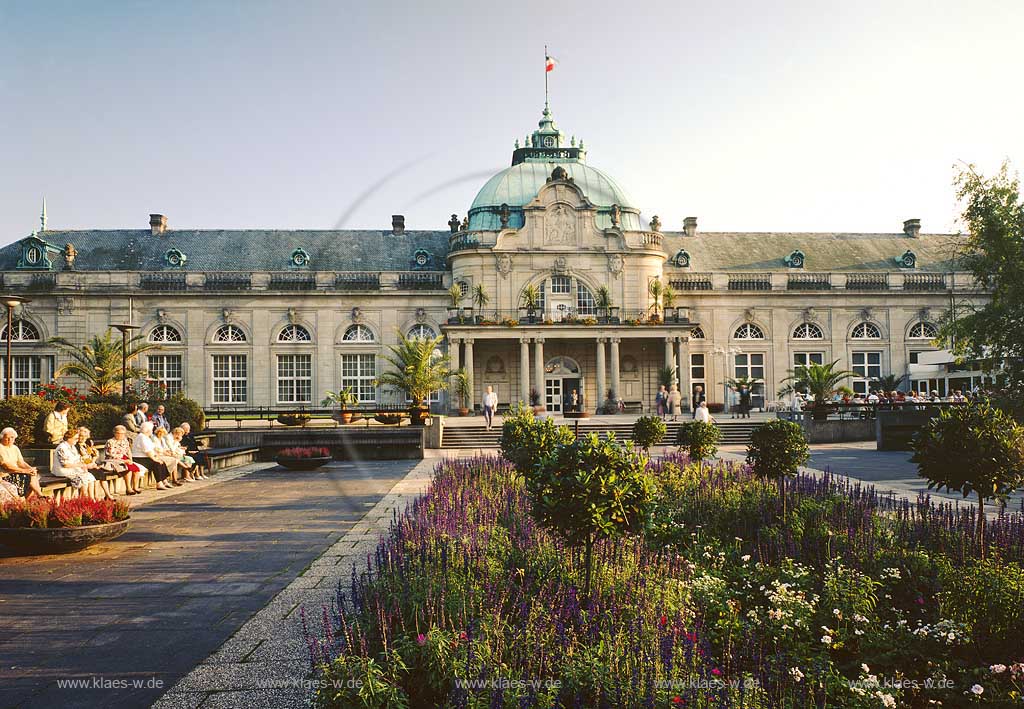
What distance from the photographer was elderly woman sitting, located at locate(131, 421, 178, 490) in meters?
18.4

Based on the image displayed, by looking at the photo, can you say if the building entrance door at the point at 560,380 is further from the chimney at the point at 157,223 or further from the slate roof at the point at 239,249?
the chimney at the point at 157,223

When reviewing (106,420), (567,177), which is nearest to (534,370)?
(567,177)

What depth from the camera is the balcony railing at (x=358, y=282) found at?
156 ft

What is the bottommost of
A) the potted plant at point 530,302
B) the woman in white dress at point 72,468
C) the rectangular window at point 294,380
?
the woman in white dress at point 72,468

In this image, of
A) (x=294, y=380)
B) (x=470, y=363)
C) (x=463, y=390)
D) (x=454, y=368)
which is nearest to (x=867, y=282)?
(x=470, y=363)

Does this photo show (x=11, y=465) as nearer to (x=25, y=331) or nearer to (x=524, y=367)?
(x=524, y=367)

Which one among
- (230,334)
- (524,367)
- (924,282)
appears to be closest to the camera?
(524,367)

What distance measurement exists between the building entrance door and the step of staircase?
12.2m

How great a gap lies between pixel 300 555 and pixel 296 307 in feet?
127

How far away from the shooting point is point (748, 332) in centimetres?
4878

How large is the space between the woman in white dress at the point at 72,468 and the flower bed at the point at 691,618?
28.1 feet

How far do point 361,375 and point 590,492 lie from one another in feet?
136

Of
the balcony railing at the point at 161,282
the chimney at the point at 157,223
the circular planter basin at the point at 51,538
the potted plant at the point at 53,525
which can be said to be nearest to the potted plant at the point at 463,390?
the balcony railing at the point at 161,282

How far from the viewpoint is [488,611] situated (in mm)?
5957
